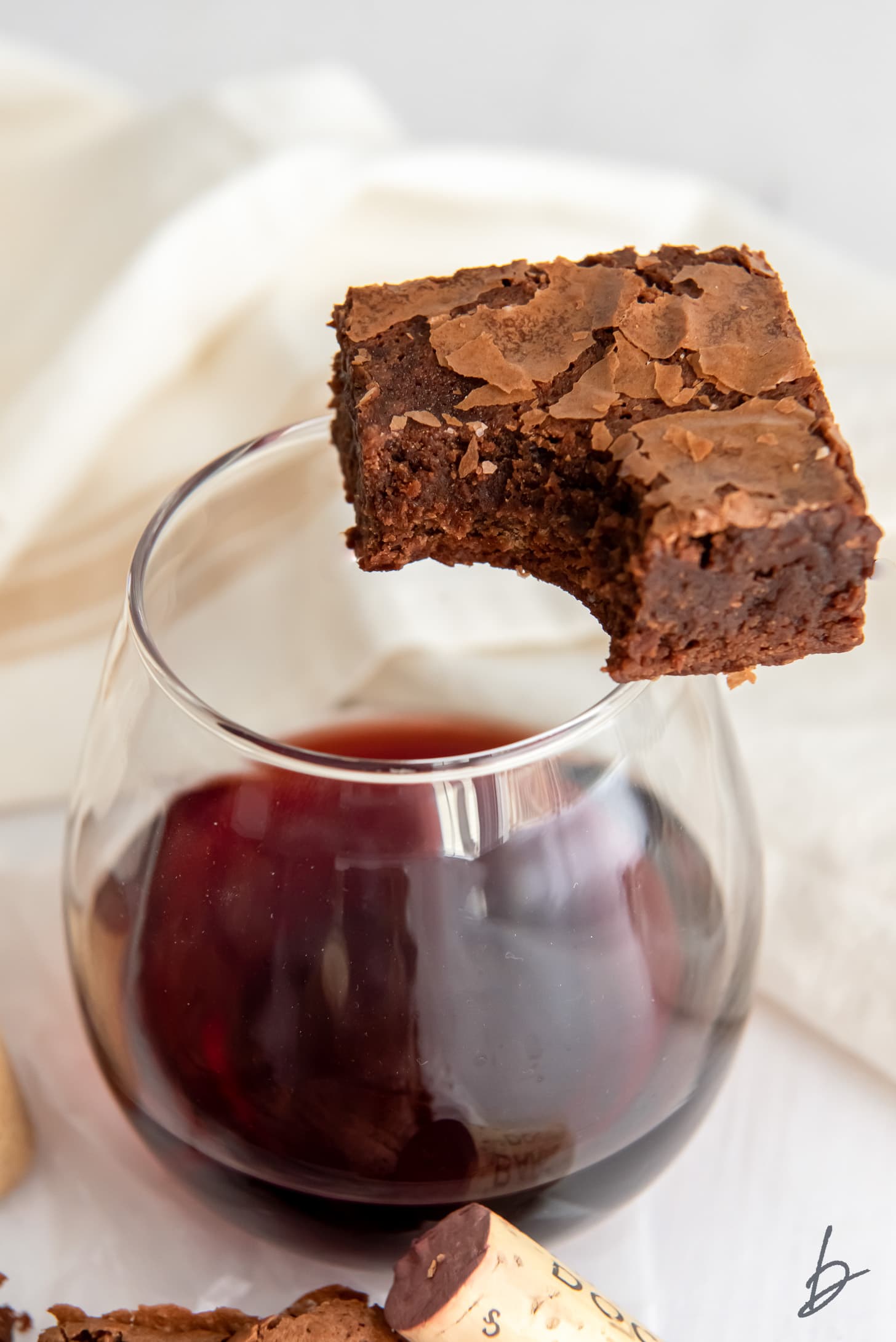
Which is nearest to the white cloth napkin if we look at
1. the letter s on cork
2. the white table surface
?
the white table surface

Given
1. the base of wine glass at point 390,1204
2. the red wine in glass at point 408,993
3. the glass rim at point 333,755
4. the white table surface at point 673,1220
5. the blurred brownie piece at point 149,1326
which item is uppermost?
the glass rim at point 333,755

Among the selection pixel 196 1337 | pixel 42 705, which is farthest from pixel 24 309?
pixel 196 1337

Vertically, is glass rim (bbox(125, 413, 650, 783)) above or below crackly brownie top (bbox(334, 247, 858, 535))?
below

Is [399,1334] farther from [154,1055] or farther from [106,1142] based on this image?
[106,1142]

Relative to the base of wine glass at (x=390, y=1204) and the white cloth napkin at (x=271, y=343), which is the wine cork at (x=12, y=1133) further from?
the white cloth napkin at (x=271, y=343)

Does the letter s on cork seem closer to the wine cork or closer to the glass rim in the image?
the glass rim

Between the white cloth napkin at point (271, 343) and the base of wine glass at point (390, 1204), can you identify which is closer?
the base of wine glass at point (390, 1204)

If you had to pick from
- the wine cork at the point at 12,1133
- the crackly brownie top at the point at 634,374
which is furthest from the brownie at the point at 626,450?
the wine cork at the point at 12,1133
